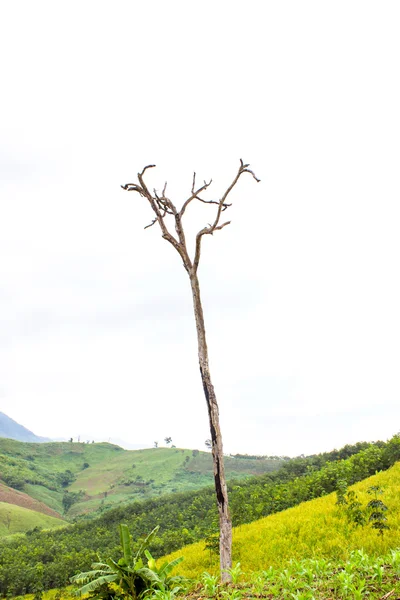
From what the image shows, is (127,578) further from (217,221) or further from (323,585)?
(217,221)

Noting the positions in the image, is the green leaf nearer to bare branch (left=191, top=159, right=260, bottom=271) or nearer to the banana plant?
the banana plant

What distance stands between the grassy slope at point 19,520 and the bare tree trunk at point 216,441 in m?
56.1

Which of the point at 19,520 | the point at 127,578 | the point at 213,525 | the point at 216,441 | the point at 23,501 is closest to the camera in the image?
the point at 127,578

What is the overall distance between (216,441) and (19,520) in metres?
62.1

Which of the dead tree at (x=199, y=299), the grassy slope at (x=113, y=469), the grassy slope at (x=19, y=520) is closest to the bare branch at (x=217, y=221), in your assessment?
the dead tree at (x=199, y=299)

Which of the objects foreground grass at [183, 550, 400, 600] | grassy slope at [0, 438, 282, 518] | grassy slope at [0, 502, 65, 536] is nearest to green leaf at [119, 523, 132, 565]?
foreground grass at [183, 550, 400, 600]

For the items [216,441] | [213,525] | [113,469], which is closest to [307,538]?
[216,441]

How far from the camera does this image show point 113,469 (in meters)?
99.8

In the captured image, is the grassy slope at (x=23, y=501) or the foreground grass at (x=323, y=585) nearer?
the foreground grass at (x=323, y=585)

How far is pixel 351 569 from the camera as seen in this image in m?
5.84

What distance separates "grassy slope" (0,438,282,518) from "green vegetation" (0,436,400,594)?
4044cm

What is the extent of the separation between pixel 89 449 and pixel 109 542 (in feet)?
325

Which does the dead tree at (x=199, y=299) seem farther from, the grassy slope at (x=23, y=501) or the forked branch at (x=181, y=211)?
the grassy slope at (x=23, y=501)

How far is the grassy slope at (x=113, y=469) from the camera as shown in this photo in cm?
7956
